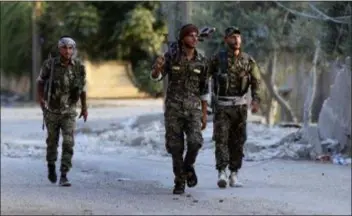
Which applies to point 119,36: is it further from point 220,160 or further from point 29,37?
point 220,160

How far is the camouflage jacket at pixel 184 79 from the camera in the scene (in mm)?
7613

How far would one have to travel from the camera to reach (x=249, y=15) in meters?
17.5

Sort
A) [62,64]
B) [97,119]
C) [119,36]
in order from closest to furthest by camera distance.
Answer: [62,64] < [97,119] < [119,36]

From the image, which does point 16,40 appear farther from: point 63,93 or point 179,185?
point 179,185

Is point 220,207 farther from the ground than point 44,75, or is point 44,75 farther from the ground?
point 44,75

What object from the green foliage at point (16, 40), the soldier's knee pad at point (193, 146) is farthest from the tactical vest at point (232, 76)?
the green foliage at point (16, 40)

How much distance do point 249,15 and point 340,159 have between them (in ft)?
25.3

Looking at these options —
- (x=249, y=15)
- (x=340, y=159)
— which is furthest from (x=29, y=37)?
(x=340, y=159)

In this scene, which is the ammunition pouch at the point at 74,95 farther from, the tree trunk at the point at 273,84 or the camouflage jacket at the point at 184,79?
the tree trunk at the point at 273,84

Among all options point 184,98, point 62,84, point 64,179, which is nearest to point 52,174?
point 64,179

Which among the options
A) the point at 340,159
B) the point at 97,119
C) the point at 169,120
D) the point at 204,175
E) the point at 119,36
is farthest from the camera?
the point at 119,36

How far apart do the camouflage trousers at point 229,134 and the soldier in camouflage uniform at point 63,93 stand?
1.62 meters

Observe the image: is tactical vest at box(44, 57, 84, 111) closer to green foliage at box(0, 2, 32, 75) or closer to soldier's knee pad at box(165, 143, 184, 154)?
soldier's knee pad at box(165, 143, 184, 154)

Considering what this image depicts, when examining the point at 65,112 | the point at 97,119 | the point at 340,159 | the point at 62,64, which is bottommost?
the point at 97,119
